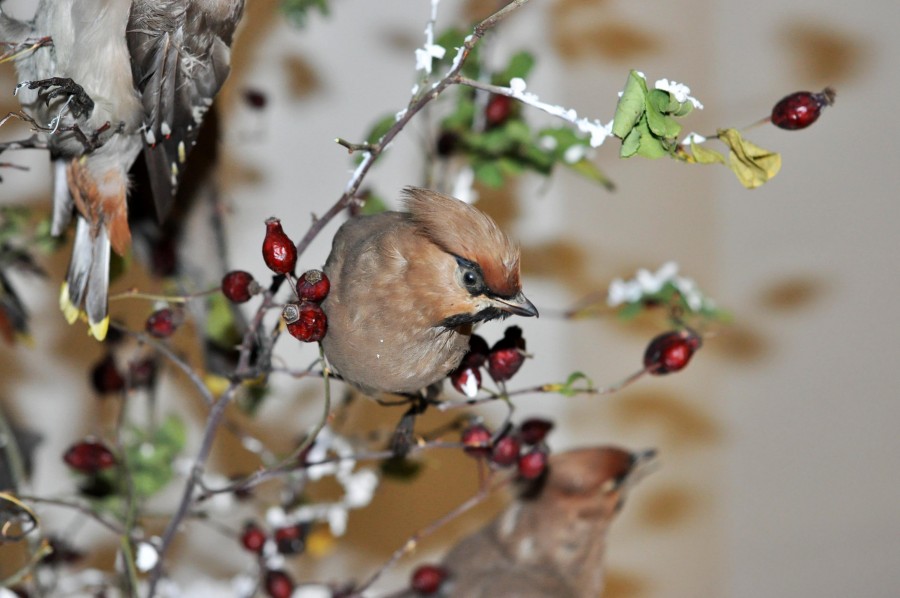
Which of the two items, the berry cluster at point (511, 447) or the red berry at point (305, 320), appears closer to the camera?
the red berry at point (305, 320)

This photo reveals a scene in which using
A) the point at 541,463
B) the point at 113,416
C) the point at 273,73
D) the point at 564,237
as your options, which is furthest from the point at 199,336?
the point at 564,237

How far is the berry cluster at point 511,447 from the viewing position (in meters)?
0.68

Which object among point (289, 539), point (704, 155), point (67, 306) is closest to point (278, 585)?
point (289, 539)

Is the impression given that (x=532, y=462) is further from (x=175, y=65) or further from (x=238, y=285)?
(x=175, y=65)

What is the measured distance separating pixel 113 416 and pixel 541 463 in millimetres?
736

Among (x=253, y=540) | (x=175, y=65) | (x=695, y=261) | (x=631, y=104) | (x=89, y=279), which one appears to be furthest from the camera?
(x=695, y=261)

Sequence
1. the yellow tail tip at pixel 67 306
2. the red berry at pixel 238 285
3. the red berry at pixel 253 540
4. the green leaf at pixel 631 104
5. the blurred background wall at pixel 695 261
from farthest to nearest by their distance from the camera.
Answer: the blurred background wall at pixel 695 261 → the red berry at pixel 253 540 → the yellow tail tip at pixel 67 306 → the red berry at pixel 238 285 → the green leaf at pixel 631 104

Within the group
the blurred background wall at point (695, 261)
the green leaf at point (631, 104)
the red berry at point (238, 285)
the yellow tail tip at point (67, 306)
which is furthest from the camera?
the blurred background wall at point (695, 261)

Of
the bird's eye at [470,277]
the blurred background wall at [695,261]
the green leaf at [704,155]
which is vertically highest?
the blurred background wall at [695,261]

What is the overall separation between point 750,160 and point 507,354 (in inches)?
7.4

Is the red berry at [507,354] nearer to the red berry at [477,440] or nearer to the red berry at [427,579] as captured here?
the red berry at [477,440]

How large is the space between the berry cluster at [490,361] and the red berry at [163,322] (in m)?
0.20

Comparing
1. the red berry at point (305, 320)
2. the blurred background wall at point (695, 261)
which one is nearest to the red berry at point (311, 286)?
the red berry at point (305, 320)

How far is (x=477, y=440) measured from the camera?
2.20ft
